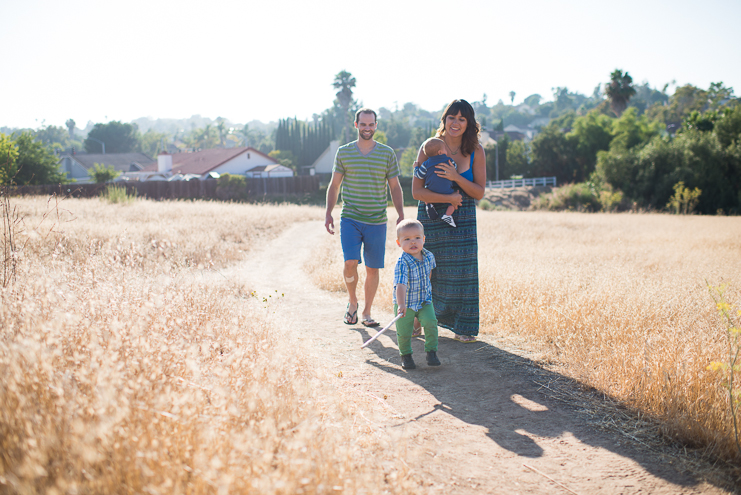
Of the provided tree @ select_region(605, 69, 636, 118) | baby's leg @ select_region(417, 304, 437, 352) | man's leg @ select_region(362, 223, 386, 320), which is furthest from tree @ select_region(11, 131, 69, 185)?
tree @ select_region(605, 69, 636, 118)

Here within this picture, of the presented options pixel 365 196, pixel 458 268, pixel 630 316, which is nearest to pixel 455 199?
pixel 458 268

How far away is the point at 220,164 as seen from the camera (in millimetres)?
48406

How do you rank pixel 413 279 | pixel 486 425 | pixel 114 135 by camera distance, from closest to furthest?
pixel 486 425, pixel 413 279, pixel 114 135

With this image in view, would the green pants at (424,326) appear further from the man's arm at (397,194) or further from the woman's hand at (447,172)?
the man's arm at (397,194)

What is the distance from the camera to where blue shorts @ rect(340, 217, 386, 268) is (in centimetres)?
511

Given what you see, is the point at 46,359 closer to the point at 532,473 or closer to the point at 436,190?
the point at 532,473

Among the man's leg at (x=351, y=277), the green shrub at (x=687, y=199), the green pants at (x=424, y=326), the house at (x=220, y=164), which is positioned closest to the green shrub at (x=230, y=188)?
the house at (x=220, y=164)

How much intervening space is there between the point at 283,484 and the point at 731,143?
36.4 meters

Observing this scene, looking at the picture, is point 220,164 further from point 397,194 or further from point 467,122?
point 467,122

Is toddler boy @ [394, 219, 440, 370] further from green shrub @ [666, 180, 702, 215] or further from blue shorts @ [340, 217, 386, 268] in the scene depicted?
green shrub @ [666, 180, 702, 215]

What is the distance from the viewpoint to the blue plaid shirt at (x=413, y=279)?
3.87m

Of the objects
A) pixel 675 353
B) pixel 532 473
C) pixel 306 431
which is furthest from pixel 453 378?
pixel 306 431

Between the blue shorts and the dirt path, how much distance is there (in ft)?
2.76

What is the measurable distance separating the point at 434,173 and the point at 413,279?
1.15 metres
